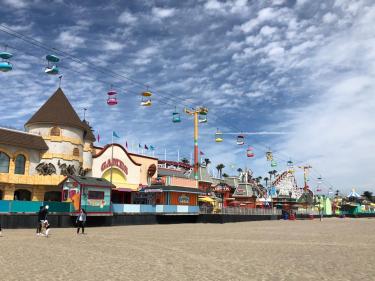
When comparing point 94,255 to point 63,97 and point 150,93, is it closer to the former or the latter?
point 150,93

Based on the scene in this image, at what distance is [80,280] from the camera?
A: 9.55 meters

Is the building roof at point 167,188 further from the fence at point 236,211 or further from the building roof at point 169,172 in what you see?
the building roof at point 169,172

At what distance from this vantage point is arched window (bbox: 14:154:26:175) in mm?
37500

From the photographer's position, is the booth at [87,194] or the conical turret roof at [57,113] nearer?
the booth at [87,194]

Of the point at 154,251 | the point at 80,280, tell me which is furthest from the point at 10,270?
the point at 154,251

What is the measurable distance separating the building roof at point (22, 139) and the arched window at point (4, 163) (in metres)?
1.20

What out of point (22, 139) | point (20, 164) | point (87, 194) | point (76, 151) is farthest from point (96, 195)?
point (22, 139)

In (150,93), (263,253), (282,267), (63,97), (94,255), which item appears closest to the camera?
(282,267)

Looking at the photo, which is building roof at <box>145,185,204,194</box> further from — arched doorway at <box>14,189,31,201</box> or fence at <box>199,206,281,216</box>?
arched doorway at <box>14,189,31,201</box>

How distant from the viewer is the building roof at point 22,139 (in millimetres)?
36438

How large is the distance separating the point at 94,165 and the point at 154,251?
30.2 meters

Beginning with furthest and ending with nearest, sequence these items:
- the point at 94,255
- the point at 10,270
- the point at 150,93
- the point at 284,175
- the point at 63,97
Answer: the point at 284,175 < the point at 63,97 < the point at 150,93 < the point at 94,255 < the point at 10,270

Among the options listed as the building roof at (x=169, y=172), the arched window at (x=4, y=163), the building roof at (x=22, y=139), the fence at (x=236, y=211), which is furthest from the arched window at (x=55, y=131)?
the fence at (x=236, y=211)

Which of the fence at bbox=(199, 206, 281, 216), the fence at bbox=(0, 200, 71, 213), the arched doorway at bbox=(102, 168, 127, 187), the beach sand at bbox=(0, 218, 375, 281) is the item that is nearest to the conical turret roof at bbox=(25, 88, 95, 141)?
the arched doorway at bbox=(102, 168, 127, 187)
